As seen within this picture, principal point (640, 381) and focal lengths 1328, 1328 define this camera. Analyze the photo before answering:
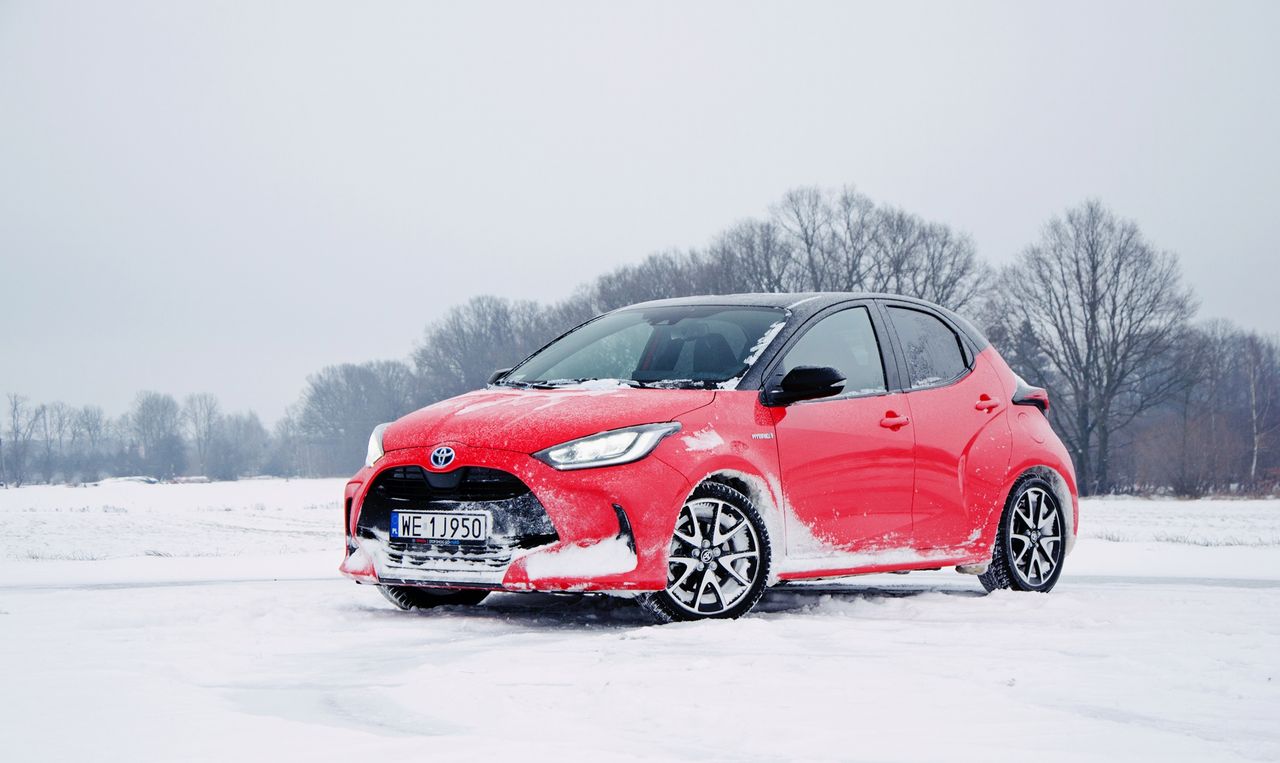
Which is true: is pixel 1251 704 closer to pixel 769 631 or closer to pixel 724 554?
pixel 769 631

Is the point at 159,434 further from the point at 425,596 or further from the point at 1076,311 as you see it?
the point at 425,596

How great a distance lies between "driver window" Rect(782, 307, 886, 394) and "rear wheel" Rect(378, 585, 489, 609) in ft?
6.88

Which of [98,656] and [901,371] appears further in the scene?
[901,371]

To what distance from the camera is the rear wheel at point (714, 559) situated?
19.6 feet

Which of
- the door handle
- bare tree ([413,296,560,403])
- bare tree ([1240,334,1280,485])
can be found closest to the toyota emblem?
the door handle

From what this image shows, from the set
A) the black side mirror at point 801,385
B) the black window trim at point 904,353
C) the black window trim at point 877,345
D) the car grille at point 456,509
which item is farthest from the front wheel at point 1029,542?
the car grille at point 456,509

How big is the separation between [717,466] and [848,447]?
1.02 meters

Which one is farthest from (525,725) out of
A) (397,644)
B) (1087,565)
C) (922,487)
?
(1087,565)

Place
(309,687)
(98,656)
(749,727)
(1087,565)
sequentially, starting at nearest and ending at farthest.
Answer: (749,727)
(309,687)
(98,656)
(1087,565)

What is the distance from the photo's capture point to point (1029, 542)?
803 centimetres

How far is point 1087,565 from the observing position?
1088 centimetres

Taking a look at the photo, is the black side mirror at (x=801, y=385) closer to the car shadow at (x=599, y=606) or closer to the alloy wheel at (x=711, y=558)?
the alloy wheel at (x=711, y=558)

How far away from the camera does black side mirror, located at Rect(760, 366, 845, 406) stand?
6.43 meters

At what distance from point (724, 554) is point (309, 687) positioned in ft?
7.31
